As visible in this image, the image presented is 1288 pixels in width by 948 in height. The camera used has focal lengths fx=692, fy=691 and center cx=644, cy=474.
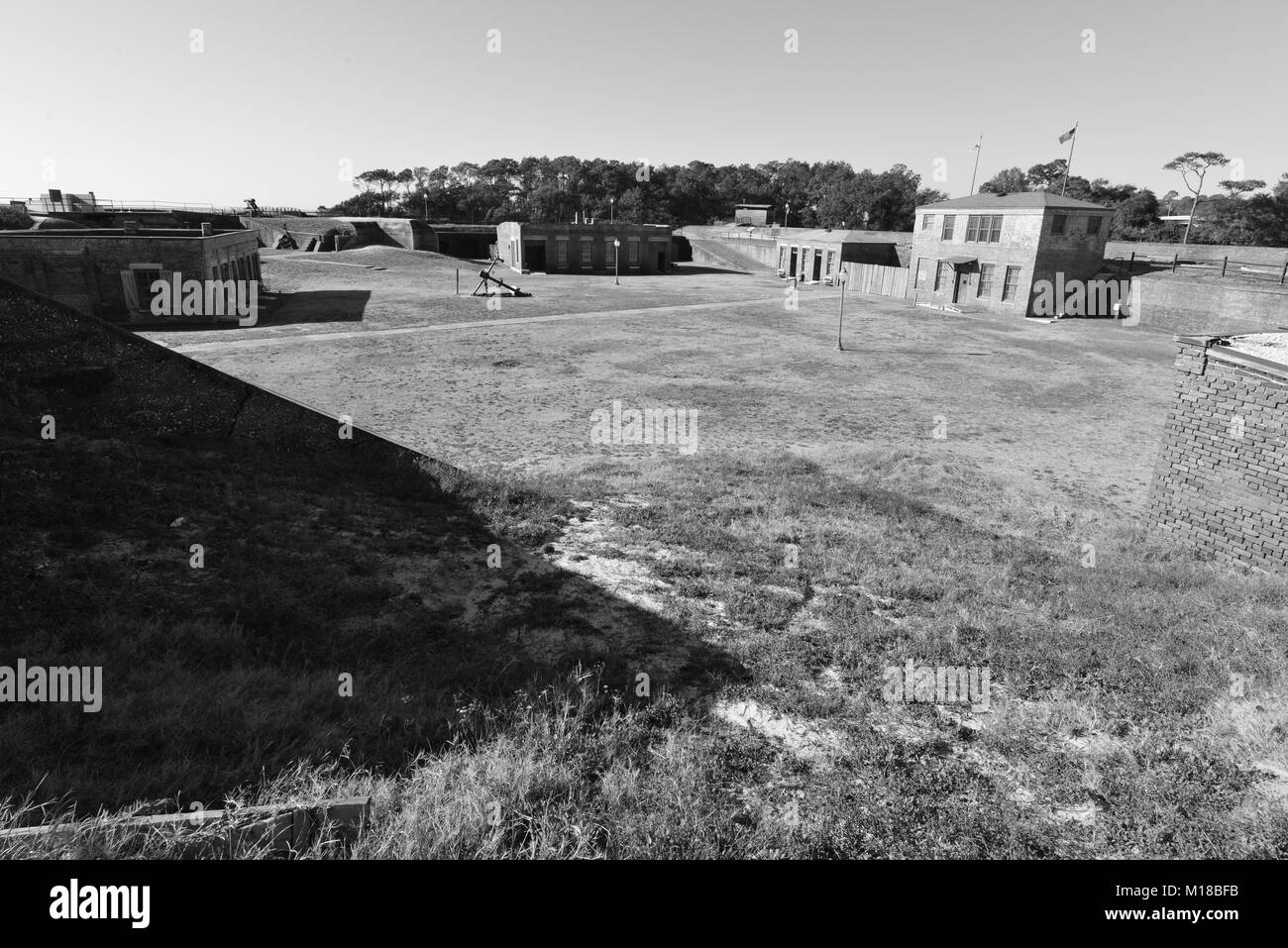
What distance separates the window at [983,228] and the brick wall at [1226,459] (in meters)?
29.8

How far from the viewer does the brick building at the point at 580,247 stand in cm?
5206

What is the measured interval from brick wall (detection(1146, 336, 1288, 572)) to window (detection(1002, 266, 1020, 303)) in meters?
28.6

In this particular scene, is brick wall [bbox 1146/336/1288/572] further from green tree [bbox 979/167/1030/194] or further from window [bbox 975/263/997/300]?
green tree [bbox 979/167/1030/194]

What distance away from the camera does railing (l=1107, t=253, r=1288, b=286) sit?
115 feet

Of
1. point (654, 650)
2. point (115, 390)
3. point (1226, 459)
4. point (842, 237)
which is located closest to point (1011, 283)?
point (842, 237)

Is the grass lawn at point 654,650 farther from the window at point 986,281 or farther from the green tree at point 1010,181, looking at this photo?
the green tree at point 1010,181

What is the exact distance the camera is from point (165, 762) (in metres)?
4.56

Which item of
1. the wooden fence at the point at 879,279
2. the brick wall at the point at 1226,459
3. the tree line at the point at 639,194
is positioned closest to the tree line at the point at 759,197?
the tree line at the point at 639,194

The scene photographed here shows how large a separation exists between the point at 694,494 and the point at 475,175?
12622 centimetres

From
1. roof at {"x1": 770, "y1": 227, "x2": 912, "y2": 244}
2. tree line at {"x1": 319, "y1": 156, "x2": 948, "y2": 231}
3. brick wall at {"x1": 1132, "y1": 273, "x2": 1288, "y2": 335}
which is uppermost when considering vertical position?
tree line at {"x1": 319, "y1": 156, "x2": 948, "y2": 231}

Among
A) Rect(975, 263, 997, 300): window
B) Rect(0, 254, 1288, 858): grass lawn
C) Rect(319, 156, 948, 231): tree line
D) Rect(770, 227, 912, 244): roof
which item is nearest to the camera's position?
Rect(0, 254, 1288, 858): grass lawn

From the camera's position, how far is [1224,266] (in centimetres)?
3484

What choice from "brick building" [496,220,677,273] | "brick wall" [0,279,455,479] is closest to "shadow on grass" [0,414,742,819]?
"brick wall" [0,279,455,479]
